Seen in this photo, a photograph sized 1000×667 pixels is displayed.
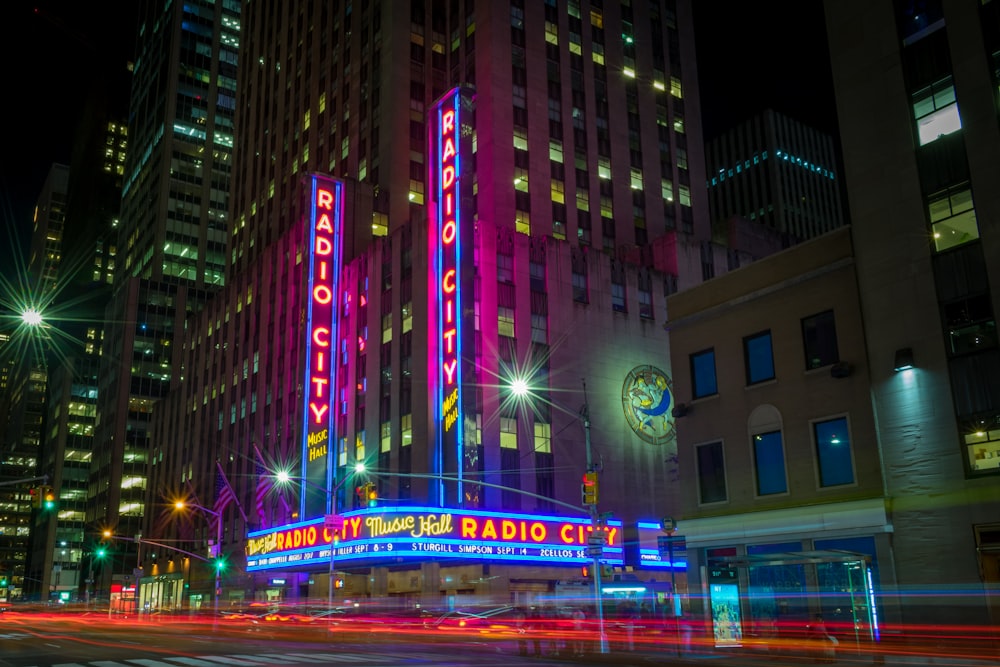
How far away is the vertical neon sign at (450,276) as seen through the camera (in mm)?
53281

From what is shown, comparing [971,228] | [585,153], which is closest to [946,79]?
[971,228]

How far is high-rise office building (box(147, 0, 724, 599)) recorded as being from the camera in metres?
56.1

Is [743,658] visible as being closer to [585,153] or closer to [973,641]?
[973,641]

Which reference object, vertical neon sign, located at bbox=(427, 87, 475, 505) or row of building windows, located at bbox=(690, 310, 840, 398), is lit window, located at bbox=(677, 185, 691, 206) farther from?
row of building windows, located at bbox=(690, 310, 840, 398)

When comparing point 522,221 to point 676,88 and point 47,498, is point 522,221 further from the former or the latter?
point 47,498

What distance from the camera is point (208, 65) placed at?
156 metres

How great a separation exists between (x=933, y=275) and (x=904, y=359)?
2832mm

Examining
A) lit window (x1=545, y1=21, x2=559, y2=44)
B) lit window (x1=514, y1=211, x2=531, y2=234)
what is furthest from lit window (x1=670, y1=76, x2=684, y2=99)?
lit window (x1=514, y1=211, x2=531, y2=234)

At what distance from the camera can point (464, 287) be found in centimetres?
5475

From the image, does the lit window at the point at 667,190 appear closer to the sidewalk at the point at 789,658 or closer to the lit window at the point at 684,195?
the lit window at the point at 684,195

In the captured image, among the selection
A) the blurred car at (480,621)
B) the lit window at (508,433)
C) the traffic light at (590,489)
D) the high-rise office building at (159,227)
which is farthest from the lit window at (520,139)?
the high-rise office building at (159,227)

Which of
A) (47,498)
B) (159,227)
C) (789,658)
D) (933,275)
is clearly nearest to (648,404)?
(933,275)

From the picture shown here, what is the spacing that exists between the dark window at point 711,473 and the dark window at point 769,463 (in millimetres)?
1597

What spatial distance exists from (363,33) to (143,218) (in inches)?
3284
